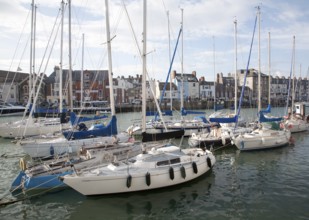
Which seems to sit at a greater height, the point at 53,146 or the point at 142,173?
the point at 53,146

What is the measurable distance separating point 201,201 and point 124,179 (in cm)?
378

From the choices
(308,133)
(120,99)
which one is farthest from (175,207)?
(120,99)

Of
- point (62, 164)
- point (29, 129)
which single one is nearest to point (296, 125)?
point (62, 164)

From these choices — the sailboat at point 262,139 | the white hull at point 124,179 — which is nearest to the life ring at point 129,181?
the white hull at point 124,179

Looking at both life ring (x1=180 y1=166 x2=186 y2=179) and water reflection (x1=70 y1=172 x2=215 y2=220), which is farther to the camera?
life ring (x1=180 y1=166 x2=186 y2=179)

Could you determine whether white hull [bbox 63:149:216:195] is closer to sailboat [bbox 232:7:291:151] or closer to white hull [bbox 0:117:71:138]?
sailboat [bbox 232:7:291:151]

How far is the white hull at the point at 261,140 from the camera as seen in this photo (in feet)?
75.3

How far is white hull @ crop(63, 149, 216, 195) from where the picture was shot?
12.9m

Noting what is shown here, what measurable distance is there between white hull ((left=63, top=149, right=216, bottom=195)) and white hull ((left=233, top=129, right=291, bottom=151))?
9.51 meters

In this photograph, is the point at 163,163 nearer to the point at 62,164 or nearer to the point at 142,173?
the point at 142,173

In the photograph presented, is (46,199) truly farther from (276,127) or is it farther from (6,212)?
(276,127)

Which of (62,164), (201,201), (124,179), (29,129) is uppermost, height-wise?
(29,129)

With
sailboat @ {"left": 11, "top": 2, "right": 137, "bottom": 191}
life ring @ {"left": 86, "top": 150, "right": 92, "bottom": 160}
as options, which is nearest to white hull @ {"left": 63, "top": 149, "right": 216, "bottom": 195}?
sailboat @ {"left": 11, "top": 2, "right": 137, "bottom": 191}

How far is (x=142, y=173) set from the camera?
44.7 feet
